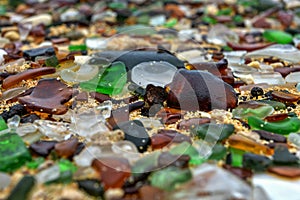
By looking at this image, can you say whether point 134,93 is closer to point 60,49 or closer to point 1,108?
point 1,108

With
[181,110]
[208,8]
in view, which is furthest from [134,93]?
[208,8]

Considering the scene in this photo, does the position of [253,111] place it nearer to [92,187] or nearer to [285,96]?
[285,96]

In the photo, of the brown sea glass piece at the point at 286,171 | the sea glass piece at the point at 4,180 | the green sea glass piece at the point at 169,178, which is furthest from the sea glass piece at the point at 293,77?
the sea glass piece at the point at 4,180

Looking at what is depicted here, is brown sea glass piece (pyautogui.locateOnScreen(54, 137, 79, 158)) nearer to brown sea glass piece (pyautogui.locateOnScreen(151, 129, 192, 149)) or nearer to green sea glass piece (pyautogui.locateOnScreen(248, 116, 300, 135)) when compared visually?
brown sea glass piece (pyautogui.locateOnScreen(151, 129, 192, 149))

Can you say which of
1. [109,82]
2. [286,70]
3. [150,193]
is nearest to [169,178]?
[150,193]

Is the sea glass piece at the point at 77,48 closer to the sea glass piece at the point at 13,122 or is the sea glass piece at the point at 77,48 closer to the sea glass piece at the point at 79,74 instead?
the sea glass piece at the point at 79,74

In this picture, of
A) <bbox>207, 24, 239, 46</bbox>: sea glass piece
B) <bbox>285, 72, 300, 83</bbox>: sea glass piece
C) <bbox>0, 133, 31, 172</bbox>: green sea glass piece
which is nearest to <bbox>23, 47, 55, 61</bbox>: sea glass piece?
<bbox>0, 133, 31, 172</bbox>: green sea glass piece
